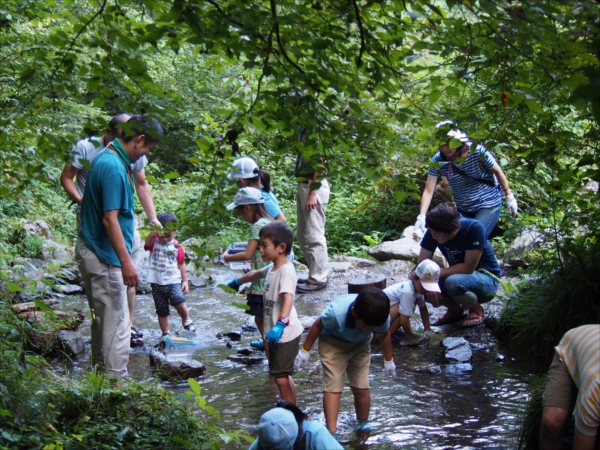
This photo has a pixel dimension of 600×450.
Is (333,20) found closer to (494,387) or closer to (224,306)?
(494,387)

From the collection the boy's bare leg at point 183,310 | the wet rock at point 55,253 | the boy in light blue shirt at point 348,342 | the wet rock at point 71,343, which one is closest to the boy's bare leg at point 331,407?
the boy in light blue shirt at point 348,342

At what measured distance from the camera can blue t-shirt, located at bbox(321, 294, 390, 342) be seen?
4285mm

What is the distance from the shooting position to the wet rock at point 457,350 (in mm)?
5746

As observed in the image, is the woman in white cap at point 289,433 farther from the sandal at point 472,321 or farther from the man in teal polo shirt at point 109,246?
the sandal at point 472,321

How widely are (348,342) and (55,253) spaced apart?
7076mm

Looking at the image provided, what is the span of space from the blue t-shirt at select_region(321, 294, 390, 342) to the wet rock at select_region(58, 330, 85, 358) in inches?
108

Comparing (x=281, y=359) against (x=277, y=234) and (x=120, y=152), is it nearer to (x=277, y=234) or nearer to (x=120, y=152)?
(x=277, y=234)

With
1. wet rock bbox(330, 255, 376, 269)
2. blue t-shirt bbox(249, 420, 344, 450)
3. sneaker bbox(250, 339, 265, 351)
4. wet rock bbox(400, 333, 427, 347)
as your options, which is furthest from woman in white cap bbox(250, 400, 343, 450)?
wet rock bbox(330, 255, 376, 269)

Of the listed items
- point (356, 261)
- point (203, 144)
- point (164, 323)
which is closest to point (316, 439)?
point (203, 144)

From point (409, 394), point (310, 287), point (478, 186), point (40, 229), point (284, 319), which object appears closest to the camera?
point (284, 319)

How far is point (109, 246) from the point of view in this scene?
452cm

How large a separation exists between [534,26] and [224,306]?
5.93 m

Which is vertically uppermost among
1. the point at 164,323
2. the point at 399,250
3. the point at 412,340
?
the point at 399,250

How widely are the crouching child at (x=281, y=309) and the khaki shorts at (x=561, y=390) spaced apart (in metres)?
1.78
